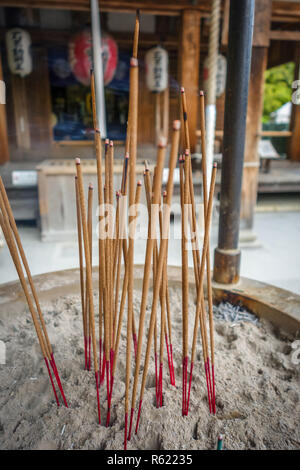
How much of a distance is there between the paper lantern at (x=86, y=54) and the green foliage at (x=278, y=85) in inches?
254

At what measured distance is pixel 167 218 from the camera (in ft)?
1.98

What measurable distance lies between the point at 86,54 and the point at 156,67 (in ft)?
3.08

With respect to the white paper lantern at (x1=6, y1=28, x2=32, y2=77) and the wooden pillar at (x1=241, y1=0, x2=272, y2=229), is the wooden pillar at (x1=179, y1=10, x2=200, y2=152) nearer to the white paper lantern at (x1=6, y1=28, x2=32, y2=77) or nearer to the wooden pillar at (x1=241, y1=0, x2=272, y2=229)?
the wooden pillar at (x1=241, y1=0, x2=272, y2=229)

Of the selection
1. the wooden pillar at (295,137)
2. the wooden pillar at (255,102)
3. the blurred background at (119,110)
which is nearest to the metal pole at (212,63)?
the blurred background at (119,110)

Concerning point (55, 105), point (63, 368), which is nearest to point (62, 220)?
point (63, 368)

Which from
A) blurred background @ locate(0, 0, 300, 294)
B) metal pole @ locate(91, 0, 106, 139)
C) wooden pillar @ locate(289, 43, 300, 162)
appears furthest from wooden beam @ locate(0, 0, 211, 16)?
wooden pillar @ locate(289, 43, 300, 162)

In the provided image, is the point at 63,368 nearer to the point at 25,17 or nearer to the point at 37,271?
the point at 37,271

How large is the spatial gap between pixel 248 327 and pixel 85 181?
83.2 inches

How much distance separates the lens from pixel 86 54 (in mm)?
3520

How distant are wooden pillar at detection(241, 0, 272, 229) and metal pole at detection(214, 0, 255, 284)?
1593mm

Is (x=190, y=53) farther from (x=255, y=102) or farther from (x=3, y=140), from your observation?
(x=3, y=140)

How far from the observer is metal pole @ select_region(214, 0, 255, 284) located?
1232 millimetres

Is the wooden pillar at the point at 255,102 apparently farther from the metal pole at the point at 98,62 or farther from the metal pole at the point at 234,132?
the metal pole at the point at 234,132

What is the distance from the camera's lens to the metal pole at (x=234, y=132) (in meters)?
1.23
